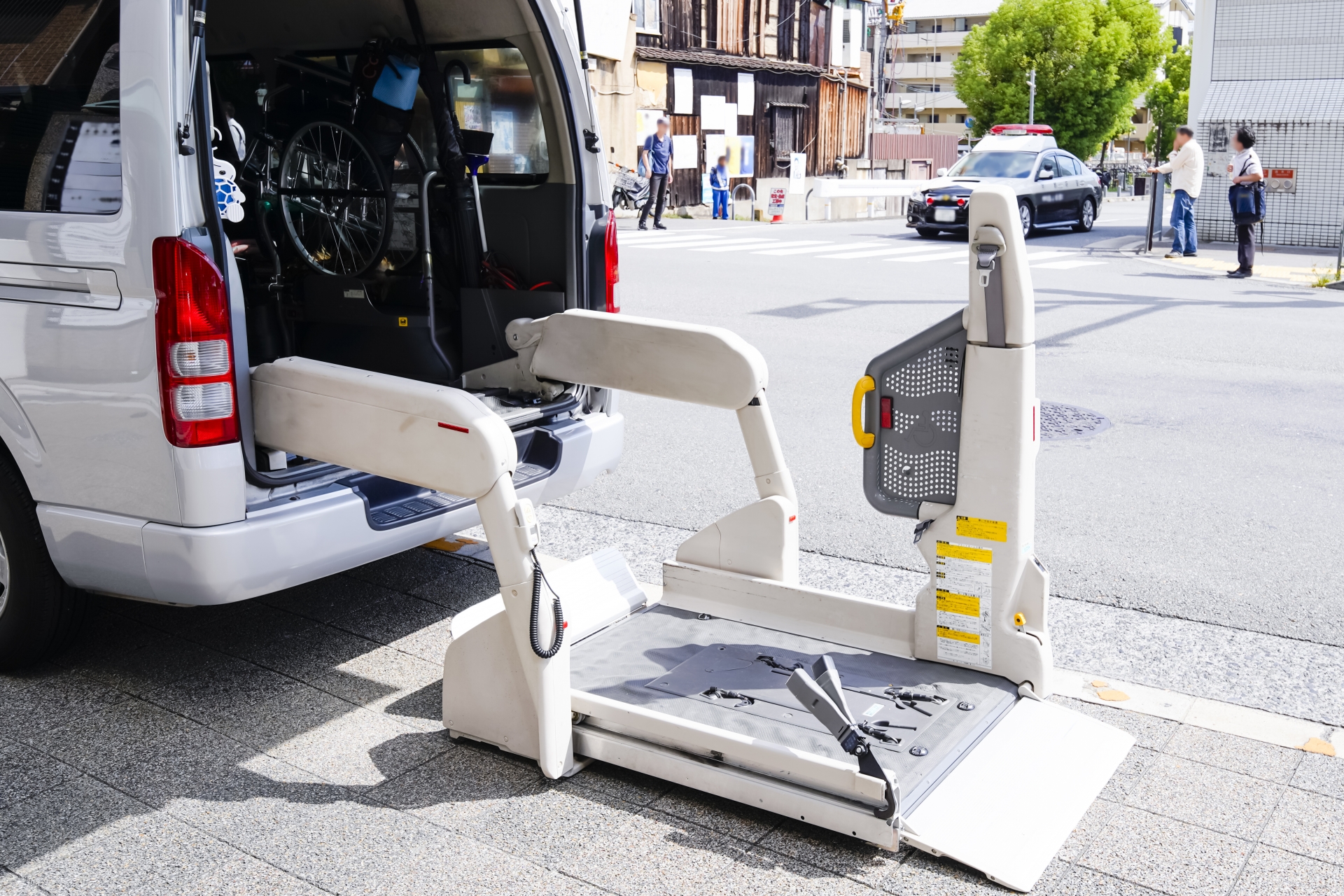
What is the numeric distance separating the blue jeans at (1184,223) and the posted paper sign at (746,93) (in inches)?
717

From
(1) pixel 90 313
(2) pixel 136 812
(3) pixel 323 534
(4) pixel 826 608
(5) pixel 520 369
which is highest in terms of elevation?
(1) pixel 90 313

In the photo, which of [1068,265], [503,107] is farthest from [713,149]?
[503,107]

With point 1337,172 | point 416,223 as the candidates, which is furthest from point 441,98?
point 1337,172

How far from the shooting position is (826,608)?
13.7ft

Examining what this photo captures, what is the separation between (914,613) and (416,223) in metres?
3.04

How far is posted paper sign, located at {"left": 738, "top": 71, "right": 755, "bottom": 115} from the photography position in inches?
1373

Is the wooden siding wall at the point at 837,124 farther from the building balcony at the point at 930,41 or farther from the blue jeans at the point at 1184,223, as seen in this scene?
the building balcony at the point at 930,41

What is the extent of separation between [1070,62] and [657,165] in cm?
3642

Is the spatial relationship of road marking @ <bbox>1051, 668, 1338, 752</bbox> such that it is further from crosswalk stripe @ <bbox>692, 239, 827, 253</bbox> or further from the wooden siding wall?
the wooden siding wall

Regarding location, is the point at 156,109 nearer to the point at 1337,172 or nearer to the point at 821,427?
the point at 821,427

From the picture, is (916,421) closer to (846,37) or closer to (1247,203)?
(1247,203)

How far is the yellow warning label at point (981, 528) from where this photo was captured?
11.8 ft

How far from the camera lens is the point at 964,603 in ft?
12.3

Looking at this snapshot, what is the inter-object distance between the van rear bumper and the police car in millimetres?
18486
